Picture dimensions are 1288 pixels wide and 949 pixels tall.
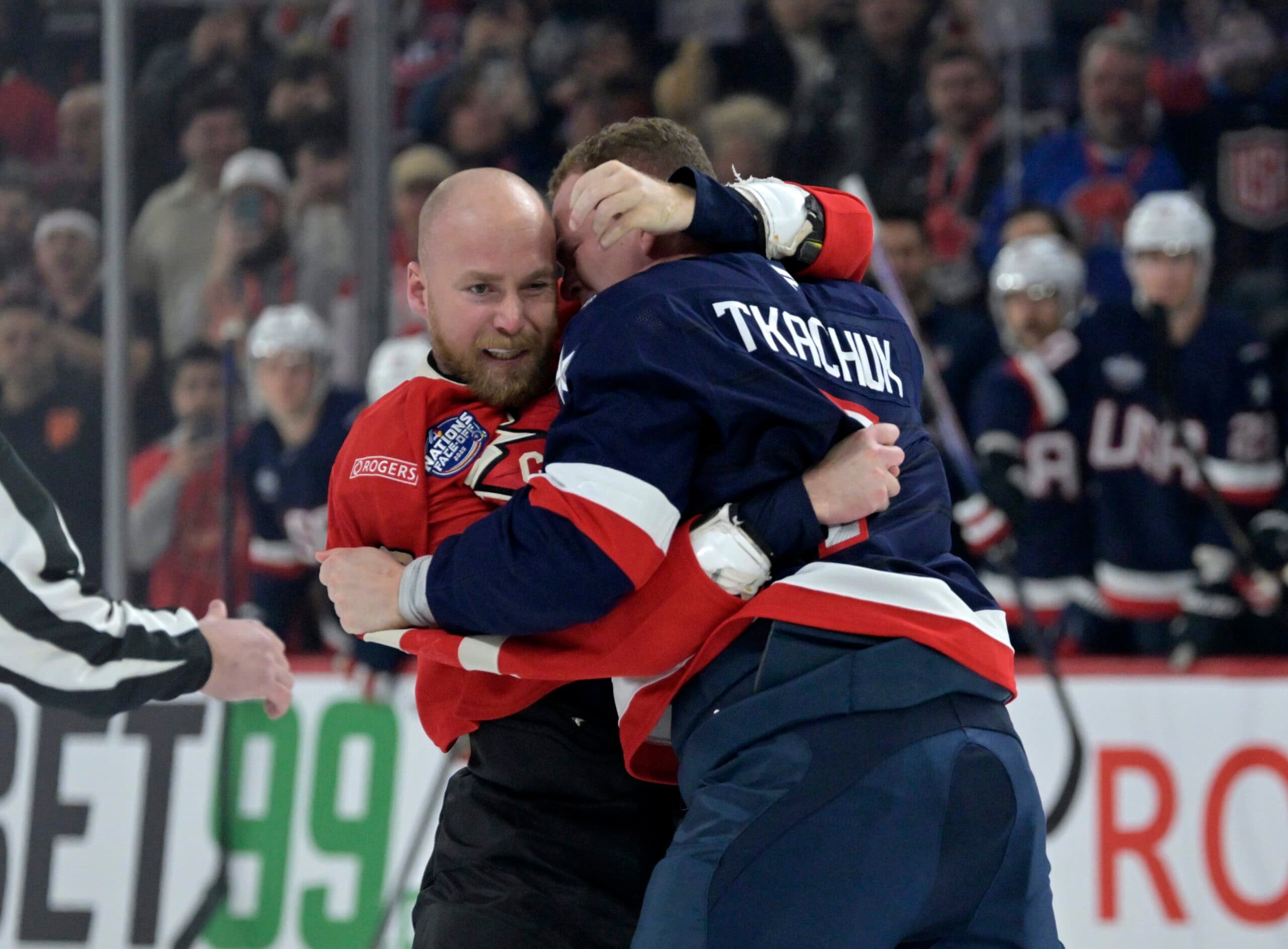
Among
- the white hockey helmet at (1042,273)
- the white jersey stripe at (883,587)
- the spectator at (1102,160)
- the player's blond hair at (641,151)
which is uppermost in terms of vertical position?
the spectator at (1102,160)

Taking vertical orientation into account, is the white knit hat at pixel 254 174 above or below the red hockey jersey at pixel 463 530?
above

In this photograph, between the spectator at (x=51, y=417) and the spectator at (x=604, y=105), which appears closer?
the spectator at (x=51, y=417)

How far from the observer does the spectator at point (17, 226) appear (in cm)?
652

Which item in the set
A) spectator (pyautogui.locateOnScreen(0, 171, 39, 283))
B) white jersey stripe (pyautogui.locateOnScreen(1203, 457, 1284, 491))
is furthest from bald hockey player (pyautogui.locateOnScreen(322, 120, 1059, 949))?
spectator (pyautogui.locateOnScreen(0, 171, 39, 283))

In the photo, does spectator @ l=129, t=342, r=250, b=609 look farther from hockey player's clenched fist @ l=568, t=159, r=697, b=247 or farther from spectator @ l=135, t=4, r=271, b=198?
hockey player's clenched fist @ l=568, t=159, r=697, b=247

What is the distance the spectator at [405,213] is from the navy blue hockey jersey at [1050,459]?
2.27 meters

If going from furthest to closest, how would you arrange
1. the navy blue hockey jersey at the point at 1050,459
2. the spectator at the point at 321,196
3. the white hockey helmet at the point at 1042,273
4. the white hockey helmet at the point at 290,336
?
the spectator at the point at 321,196 → the white hockey helmet at the point at 290,336 → the white hockey helmet at the point at 1042,273 → the navy blue hockey jersey at the point at 1050,459

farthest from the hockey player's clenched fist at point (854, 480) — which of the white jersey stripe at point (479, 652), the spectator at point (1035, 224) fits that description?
the spectator at point (1035, 224)

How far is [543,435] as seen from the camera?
217 cm

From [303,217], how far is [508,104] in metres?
0.95

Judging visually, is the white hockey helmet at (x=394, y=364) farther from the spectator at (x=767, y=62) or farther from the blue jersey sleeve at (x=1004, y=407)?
the blue jersey sleeve at (x=1004, y=407)

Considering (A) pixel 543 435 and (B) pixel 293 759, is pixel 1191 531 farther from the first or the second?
(A) pixel 543 435

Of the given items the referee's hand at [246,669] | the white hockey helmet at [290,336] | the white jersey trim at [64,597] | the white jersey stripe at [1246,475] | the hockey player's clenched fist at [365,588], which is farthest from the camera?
the white hockey helmet at [290,336]

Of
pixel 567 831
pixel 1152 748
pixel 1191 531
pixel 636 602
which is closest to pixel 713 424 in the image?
pixel 636 602
